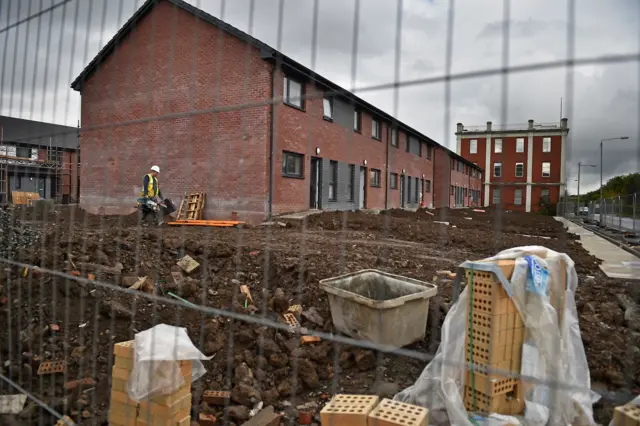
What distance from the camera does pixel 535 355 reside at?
2611 millimetres

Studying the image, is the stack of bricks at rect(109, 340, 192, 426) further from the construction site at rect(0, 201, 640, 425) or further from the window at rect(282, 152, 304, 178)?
the window at rect(282, 152, 304, 178)

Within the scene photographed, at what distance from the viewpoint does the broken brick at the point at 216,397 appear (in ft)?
10.8

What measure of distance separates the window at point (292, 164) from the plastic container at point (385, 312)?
406 inches

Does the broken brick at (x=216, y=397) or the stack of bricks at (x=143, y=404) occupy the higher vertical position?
the stack of bricks at (x=143, y=404)

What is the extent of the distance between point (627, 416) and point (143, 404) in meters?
2.53

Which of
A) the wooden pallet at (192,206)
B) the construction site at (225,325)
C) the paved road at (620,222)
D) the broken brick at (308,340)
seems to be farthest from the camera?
the paved road at (620,222)

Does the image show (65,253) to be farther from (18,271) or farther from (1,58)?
(1,58)

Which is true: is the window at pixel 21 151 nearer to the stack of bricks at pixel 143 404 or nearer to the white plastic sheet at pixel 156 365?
the stack of bricks at pixel 143 404

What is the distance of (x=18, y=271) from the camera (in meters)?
5.16

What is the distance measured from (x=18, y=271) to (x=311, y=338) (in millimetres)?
3716

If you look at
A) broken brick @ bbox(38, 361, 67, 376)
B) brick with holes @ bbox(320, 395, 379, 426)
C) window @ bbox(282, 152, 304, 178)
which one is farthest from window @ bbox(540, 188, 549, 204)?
window @ bbox(282, 152, 304, 178)

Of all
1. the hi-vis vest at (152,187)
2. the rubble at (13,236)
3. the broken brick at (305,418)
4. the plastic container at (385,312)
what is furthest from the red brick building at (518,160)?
the hi-vis vest at (152,187)

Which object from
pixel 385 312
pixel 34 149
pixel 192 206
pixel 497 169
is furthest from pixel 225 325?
pixel 192 206

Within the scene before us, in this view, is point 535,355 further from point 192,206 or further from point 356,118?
point 192,206
